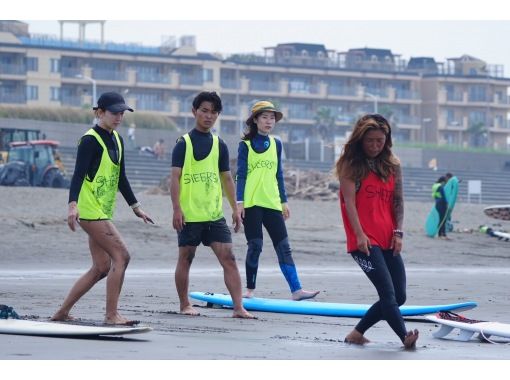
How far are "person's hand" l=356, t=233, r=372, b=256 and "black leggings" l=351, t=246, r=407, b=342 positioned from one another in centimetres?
4

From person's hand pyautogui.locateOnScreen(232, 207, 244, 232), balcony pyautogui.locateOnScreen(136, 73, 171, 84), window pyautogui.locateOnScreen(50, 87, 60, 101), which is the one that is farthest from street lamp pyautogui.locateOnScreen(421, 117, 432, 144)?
person's hand pyautogui.locateOnScreen(232, 207, 244, 232)

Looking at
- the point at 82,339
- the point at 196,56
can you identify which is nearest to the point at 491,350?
the point at 82,339

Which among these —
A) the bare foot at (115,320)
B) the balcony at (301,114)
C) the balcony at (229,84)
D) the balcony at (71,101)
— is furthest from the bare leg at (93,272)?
the balcony at (301,114)

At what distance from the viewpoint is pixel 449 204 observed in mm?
31484

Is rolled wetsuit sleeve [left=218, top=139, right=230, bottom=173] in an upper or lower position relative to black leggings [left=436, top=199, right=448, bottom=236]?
upper

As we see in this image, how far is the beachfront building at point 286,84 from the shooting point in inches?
3994

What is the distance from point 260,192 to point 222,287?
9.87ft

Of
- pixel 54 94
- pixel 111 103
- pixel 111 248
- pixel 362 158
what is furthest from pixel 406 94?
pixel 362 158

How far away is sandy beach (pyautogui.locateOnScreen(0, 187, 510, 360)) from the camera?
841cm

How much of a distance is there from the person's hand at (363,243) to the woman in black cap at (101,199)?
6.16 feet

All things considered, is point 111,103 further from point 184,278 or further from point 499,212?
point 499,212

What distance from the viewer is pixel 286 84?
114 meters

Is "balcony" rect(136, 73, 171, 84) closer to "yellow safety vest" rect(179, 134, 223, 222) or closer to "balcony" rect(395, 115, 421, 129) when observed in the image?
"balcony" rect(395, 115, 421, 129)

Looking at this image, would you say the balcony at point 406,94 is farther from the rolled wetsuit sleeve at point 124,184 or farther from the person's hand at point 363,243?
the person's hand at point 363,243
